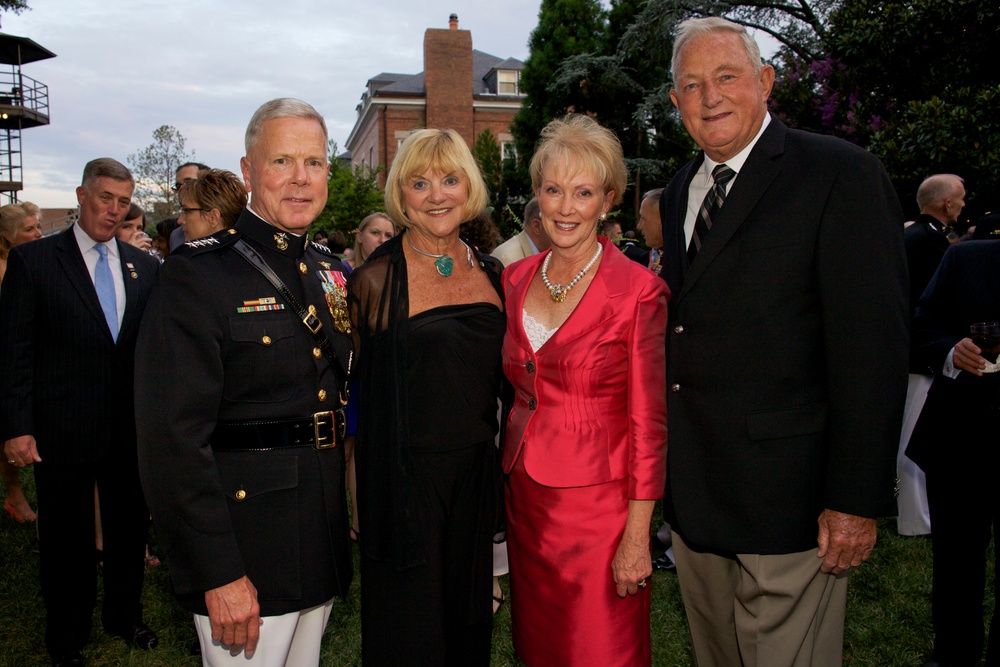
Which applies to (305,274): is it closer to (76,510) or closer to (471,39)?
(76,510)

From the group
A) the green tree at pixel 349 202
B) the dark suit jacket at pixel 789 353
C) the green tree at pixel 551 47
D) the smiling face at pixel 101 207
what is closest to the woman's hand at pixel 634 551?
the dark suit jacket at pixel 789 353

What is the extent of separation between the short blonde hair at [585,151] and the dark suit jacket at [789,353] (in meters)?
0.51

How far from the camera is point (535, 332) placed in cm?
251

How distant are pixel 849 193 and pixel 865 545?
106 centimetres

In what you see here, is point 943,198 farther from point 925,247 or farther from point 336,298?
point 336,298

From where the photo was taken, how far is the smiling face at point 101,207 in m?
3.69

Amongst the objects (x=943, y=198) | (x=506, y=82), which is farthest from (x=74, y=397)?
(x=506, y=82)

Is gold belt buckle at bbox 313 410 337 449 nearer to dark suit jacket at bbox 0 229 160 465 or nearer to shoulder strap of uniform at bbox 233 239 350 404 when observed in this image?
shoulder strap of uniform at bbox 233 239 350 404

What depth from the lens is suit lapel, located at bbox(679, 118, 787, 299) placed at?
2150 mm

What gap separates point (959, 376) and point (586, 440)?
1.99 m

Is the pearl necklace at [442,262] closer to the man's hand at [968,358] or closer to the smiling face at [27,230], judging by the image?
the man's hand at [968,358]

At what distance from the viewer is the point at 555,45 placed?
77.3 ft

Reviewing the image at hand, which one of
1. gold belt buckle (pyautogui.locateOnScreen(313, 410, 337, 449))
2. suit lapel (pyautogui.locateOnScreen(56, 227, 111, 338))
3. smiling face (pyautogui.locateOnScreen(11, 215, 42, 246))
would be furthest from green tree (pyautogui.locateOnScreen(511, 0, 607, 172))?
gold belt buckle (pyautogui.locateOnScreen(313, 410, 337, 449))

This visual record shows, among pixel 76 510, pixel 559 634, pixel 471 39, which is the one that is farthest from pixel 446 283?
pixel 471 39
